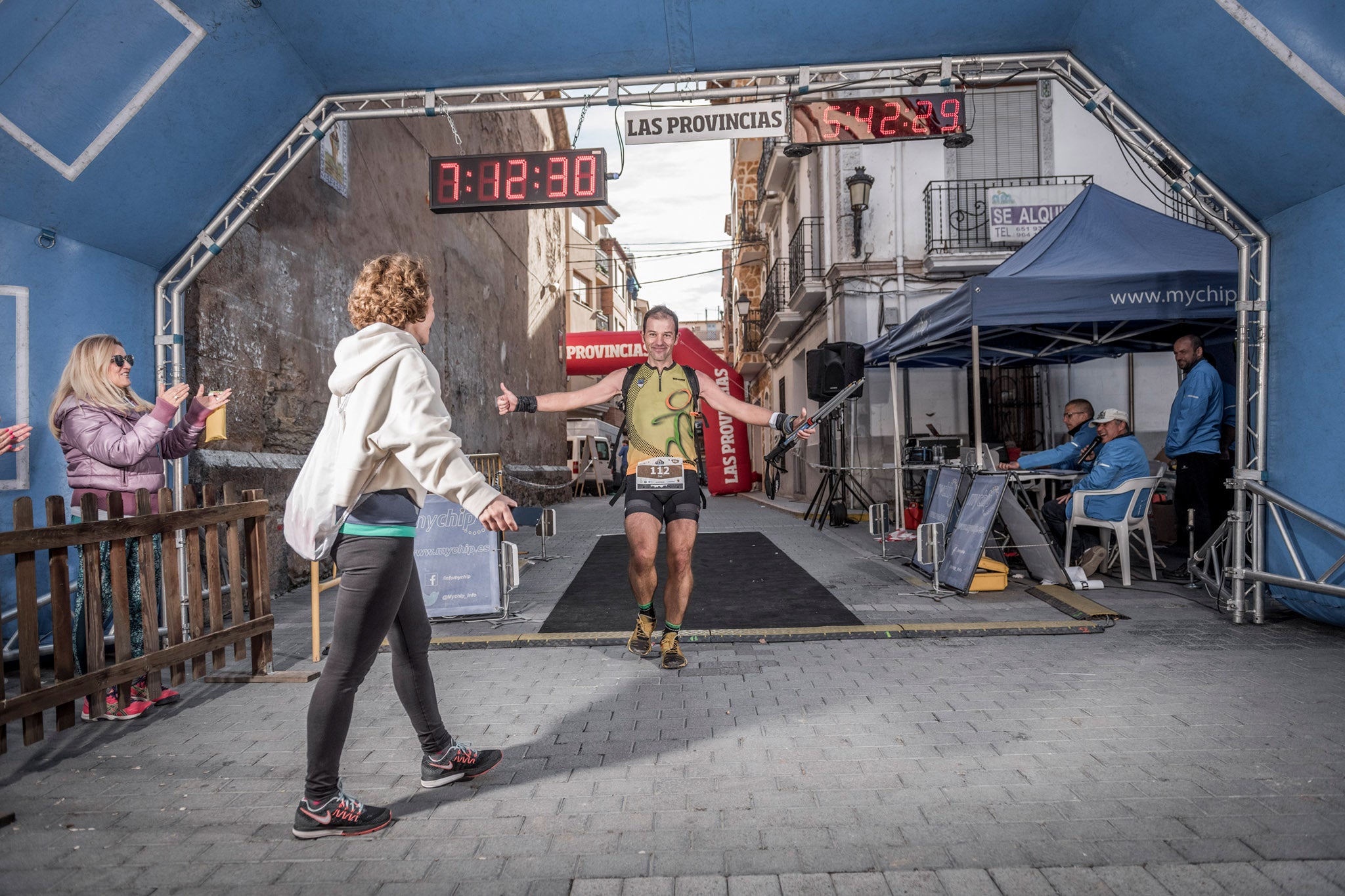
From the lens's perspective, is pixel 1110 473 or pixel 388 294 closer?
pixel 388 294

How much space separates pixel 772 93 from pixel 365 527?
4.68 metres

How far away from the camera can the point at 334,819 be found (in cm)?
268

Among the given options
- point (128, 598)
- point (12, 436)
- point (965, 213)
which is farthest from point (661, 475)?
point (965, 213)

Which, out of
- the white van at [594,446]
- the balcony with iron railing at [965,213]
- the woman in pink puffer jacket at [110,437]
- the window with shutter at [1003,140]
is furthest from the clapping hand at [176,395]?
the white van at [594,446]

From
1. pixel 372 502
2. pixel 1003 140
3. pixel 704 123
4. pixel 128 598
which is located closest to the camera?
pixel 372 502

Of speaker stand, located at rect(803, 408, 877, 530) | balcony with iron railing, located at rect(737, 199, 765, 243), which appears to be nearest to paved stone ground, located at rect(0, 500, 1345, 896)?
speaker stand, located at rect(803, 408, 877, 530)

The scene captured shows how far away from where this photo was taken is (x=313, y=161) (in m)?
8.05

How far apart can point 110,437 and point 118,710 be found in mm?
1281

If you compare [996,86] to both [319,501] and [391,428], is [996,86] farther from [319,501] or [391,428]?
[319,501]

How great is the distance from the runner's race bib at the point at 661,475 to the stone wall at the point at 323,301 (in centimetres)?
367

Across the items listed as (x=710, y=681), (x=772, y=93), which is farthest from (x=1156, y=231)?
(x=710, y=681)

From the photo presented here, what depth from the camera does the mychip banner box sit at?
237 inches

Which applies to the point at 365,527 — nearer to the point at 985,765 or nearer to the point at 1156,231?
the point at 985,765

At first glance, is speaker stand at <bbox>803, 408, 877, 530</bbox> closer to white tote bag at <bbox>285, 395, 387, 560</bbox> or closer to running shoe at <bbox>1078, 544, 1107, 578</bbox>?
running shoe at <bbox>1078, 544, 1107, 578</bbox>
